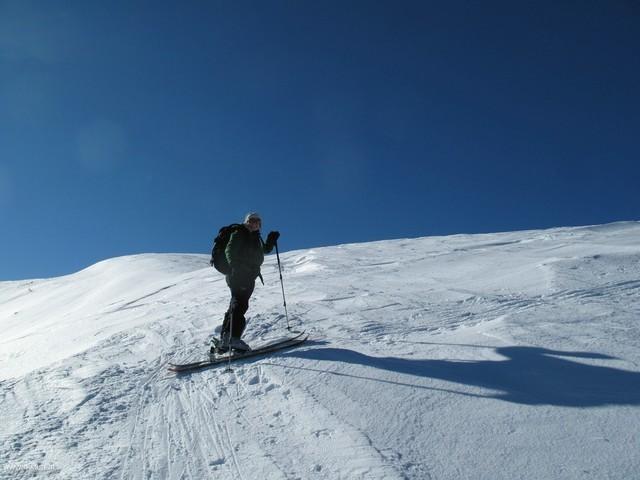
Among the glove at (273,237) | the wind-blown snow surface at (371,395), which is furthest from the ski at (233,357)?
the glove at (273,237)

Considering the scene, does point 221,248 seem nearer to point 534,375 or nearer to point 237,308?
point 237,308

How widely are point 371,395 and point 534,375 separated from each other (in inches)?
67.0

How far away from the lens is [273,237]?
22.7 feet

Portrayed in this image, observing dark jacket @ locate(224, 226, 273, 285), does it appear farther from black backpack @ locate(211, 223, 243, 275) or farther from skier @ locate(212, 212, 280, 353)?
black backpack @ locate(211, 223, 243, 275)

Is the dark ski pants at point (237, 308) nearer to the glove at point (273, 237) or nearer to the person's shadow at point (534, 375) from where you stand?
the glove at point (273, 237)

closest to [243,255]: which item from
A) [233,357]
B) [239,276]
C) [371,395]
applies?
[239,276]

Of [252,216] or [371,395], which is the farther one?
[252,216]

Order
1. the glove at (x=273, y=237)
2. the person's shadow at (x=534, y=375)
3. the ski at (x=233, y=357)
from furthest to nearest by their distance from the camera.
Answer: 1. the glove at (x=273, y=237)
2. the ski at (x=233, y=357)
3. the person's shadow at (x=534, y=375)

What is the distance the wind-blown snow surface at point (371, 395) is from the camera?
3188 millimetres

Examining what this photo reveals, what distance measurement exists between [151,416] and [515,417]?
11.0 ft

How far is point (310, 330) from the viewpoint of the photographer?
24.1 feet

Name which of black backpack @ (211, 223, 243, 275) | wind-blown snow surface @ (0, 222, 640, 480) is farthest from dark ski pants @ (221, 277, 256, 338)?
wind-blown snow surface @ (0, 222, 640, 480)

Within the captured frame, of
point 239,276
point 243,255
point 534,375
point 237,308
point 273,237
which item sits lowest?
point 534,375

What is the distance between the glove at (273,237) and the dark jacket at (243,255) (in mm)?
508
